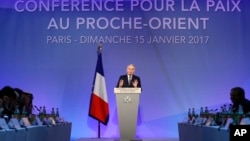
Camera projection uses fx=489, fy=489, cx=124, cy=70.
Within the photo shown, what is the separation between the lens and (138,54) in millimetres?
9898

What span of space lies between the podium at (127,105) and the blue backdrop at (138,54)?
2.25 metres

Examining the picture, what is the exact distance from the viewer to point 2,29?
9.98 metres

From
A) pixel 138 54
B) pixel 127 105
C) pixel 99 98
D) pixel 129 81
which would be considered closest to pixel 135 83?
pixel 129 81

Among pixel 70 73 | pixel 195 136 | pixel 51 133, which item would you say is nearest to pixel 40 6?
pixel 70 73

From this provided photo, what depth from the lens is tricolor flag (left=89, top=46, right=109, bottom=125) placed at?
916cm

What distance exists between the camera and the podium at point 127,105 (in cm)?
750

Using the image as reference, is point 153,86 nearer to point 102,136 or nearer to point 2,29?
point 102,136

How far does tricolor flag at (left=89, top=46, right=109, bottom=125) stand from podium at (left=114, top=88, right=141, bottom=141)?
1.67 m

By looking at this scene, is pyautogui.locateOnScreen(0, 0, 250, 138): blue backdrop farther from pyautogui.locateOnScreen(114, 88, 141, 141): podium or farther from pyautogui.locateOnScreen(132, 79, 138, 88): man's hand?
pyautogui.locateOnScreen(114, 88, 141, 141): podium

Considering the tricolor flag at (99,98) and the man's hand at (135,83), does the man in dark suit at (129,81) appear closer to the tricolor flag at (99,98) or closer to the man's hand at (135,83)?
the man's hand at (135,83)

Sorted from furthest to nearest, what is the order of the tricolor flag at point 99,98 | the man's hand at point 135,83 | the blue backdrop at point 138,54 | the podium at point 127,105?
the blue backdrop at point 138,54 → the tricolor flag at point 99,98 → the man's hand at point 135,83 → the podium at point 127,105

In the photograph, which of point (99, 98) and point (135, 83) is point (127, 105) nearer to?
point (135, 83)

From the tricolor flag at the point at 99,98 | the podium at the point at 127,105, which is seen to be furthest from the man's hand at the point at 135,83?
the tricolor flag at the point at 99,98

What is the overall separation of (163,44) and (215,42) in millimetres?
1057
